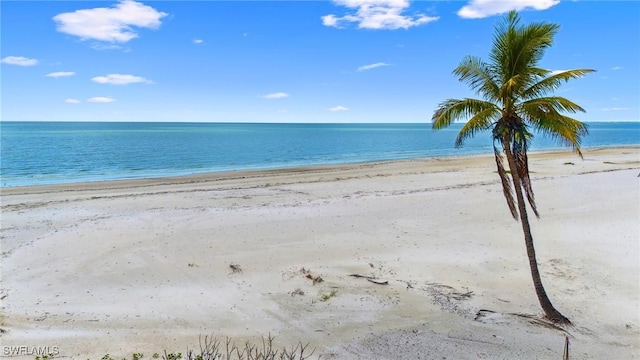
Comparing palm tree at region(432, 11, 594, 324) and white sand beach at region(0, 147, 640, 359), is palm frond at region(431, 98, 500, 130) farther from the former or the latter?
white sand beach at region(0, 147, 640, 359)

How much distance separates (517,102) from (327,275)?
7.17 meters

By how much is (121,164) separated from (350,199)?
36.4 metres

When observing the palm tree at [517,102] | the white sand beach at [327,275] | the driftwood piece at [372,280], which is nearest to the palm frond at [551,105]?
the palm tree at [517,102]

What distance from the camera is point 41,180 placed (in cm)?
3631

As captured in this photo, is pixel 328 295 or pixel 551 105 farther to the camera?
pixel 328 295

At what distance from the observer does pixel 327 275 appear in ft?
42.2

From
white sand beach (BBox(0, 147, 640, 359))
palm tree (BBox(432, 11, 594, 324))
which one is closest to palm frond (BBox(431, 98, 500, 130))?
palm tree (BBox(432, 11, 594, 324))

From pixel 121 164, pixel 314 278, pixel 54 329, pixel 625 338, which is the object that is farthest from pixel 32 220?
pixel 121 164

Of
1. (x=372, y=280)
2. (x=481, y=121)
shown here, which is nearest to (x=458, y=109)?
(x=481, y=121)

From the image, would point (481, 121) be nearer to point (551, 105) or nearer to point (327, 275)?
point (551, 105)

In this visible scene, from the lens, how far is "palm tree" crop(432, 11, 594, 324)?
8859 millimetres

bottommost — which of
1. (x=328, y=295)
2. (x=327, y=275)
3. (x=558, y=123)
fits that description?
(x=328, y=295)

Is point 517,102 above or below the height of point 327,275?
above

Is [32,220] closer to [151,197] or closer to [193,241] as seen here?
[151,197]
